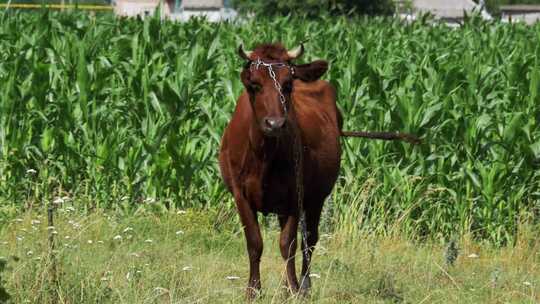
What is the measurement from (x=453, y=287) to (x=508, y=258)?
75.1 inches

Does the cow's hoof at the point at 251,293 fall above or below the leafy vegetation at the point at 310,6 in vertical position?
above

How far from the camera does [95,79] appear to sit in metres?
14.2

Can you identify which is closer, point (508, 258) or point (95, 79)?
point (508, 258)

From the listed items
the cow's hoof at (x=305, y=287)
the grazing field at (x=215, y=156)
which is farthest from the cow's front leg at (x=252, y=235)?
the grazing field at (x=215, y=156)

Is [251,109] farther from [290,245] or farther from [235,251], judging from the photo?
[235,251]

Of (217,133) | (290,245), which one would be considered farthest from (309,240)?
(217,133)

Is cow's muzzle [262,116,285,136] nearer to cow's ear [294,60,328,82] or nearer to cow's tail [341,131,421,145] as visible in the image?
cow's ear [294,60,328,82]

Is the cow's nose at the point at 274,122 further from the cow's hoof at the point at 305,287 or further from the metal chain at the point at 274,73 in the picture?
the cow's hoof at the point at 305,287

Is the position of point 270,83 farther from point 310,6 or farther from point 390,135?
point 310,6

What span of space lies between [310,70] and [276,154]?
67 centimetres

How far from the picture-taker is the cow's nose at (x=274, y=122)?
827 centimetres

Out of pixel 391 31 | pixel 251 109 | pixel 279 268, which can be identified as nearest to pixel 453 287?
pixel 279 268

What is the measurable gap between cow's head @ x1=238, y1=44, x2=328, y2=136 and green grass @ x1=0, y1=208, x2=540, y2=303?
113cm

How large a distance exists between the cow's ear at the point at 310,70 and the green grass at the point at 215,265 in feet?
4.61
